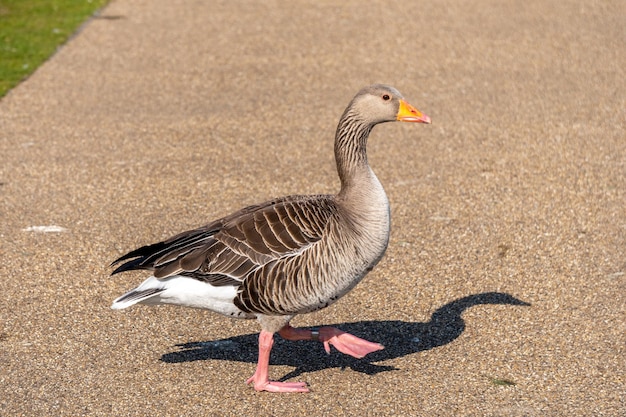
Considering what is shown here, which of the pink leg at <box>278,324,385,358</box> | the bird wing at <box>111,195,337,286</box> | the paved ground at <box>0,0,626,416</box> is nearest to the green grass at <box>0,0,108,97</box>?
the paved ground at <box>0,0,626,416</box>

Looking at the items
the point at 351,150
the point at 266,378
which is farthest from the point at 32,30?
the point at 266,378

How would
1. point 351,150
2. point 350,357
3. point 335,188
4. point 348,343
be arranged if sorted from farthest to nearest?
point 335,188, point 350,357, point 351,150, point 348,343

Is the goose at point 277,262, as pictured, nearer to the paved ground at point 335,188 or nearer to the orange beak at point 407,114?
the orange beak at point 407,114

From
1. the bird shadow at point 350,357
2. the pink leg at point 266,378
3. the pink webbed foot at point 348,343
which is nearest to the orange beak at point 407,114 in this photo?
the pink webbed foot at point 348,343

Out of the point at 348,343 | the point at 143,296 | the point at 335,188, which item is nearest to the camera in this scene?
the point at 143,296

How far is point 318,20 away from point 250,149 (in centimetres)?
672

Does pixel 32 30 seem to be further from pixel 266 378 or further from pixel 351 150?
pixel 266 378

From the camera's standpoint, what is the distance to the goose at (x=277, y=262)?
5953mm

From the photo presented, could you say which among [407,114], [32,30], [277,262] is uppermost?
[407,114]

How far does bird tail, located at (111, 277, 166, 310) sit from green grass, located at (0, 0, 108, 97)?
7739mm

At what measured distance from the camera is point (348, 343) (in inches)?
247

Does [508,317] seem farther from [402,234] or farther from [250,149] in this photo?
[250,149]

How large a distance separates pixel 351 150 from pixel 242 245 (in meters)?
1.04

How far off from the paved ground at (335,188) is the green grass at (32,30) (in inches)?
14.7
